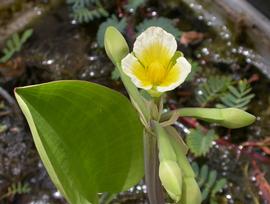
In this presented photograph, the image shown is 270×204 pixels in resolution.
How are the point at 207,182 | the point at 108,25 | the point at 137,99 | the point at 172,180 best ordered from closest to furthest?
the point at 172,180, the point at 137,99, the point at 207,182, the point at 108,25

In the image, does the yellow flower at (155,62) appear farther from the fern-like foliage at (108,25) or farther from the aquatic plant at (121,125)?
the fern-like foliage at (108,25)

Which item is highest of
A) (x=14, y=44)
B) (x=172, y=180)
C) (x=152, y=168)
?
(x=172, y=180)

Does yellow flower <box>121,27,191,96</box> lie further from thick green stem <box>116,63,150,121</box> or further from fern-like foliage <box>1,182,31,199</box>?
fern-like foliage <box>1,182,31,199</box>

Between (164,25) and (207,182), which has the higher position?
(164,25)

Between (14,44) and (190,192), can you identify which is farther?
(14,44)

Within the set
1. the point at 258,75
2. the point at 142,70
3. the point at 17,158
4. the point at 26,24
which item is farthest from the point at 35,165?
the point at 142,70

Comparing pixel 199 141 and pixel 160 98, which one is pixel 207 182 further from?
pixel 160 98

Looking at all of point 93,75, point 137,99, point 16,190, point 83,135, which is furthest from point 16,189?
point 137,99

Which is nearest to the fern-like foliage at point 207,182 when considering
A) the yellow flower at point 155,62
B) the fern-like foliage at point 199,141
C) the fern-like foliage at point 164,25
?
the fern-like foliage at point 199,141
